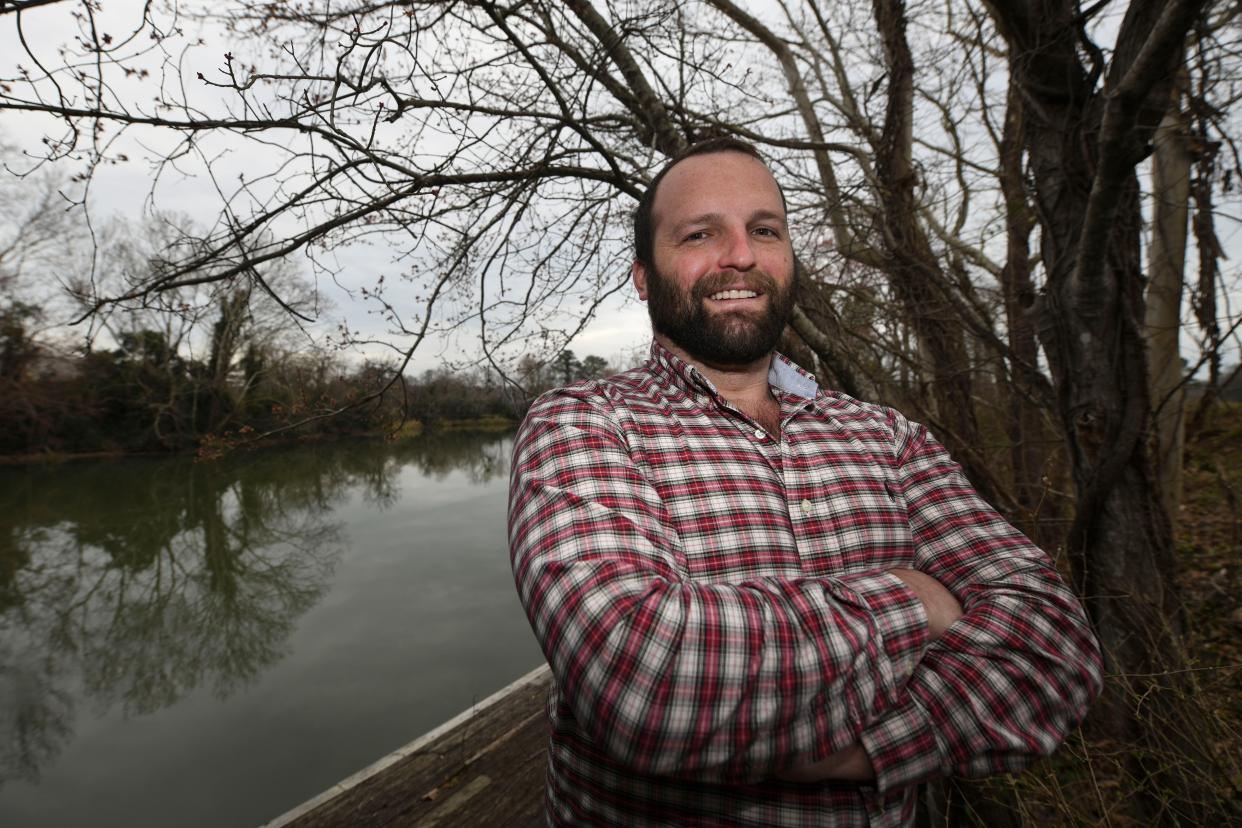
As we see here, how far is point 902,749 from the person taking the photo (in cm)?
92

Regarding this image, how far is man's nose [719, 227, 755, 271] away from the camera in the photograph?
1441 millimetres

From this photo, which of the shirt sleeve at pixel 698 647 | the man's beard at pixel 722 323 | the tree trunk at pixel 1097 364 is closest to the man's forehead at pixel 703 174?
the man's beard at pixel 722 323

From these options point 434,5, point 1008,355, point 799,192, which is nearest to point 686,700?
point 1008,355

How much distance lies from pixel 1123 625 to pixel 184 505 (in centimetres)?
2090

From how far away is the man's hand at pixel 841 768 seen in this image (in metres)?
0.92

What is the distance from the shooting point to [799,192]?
15.0 feet

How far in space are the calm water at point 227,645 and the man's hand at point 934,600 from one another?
617 cm

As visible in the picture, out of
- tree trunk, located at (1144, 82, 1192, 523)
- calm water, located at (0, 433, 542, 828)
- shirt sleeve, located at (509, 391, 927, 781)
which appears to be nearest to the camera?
shirt sleeve, located at (509, 391, 927, 781)

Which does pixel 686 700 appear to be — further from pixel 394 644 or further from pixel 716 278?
pixel 394 644

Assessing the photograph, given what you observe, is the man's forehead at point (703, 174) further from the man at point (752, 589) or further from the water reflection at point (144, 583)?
the water reflection at point (144, 583)

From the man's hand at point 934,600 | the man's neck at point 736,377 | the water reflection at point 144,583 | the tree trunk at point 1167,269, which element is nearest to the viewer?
the man's hand at point 934,600

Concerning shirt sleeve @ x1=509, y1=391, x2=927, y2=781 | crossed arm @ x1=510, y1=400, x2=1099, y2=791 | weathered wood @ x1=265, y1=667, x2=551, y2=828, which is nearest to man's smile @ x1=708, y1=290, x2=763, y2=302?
crossed arm @ x1=510, y1=400, x2=1099, y2=791

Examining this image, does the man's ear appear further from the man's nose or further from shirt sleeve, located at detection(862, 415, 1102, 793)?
shirt sleeve, located at detection(862, 415, 1102, 793)

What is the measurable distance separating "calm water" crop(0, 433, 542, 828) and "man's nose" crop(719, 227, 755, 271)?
6200 millimetres
